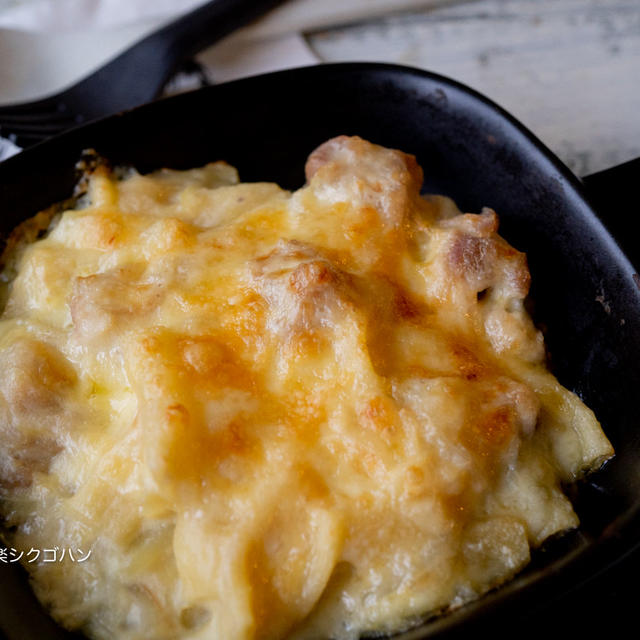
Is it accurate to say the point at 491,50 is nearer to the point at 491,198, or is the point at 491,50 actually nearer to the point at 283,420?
the point at 491,198

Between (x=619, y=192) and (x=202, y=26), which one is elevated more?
(x=202, y=26)

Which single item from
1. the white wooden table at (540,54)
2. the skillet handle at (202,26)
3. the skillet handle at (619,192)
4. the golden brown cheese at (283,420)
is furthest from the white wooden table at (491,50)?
the golden brown cheese at (283,420)

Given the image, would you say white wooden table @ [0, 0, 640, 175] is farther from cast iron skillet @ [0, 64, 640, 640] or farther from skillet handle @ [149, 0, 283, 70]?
cast iron skillet @ [0, 64, 640, 640]

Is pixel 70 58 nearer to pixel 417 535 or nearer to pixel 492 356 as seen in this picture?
pixel 492 356

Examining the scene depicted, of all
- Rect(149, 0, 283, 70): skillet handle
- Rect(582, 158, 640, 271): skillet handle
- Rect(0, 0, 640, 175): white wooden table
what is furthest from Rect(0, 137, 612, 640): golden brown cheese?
Rect(0, 0, 640, 175): white wooden table

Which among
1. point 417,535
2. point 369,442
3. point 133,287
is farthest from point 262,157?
point 417,535

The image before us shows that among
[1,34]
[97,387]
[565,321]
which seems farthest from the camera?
[1,34]

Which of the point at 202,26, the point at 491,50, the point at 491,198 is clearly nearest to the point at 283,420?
the point at 491,198
